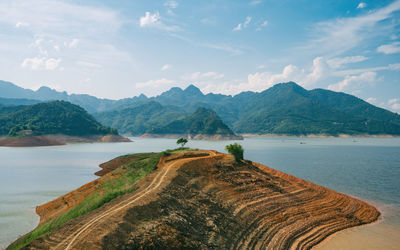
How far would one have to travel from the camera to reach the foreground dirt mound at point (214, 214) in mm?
17150

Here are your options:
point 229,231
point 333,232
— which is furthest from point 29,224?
point 333,232

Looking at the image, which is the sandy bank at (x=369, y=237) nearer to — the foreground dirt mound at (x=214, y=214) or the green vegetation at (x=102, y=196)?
the foreground dirt mound at (x=214, y=214)

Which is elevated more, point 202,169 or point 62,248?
point 202,169

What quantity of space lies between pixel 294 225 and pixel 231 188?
803cm

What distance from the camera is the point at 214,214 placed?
24.9 meters

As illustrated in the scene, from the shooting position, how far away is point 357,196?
42375 millimetres

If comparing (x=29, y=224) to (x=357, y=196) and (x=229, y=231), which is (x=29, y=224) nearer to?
(x=229, y=231)

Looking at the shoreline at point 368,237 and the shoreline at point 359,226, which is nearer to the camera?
the shoreline at point 368,237

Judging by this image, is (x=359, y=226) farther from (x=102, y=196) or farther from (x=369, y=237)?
(x=102, y=196)

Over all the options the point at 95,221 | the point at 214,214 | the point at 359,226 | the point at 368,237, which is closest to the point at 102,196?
the point at 95,221

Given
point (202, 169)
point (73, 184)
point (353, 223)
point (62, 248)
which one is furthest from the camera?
point (73, 184)

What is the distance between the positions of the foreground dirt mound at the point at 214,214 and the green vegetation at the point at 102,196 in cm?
196

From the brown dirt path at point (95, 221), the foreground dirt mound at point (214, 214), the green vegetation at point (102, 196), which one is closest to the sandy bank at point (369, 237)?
the foreground dirt mound at point (214, 214)

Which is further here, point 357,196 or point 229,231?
point 357,196
